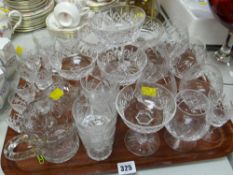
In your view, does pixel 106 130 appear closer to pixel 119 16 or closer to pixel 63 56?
pixel 63 56

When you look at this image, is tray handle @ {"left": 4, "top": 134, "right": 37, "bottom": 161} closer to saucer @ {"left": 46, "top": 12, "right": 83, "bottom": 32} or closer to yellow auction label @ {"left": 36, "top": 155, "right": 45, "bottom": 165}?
yellow auction label @ {"left": 36, "top": 155, "right": 45, "bottom": 165}

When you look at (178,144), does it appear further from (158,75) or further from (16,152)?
(16,152)

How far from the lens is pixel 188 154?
551 mm

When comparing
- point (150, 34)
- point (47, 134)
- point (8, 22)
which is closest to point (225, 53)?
point (150, 34)

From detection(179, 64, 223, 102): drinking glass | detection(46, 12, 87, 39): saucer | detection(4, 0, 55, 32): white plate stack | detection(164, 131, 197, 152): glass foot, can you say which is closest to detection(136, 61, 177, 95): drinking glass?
detection(179, 64, 223, 102): drinking glass

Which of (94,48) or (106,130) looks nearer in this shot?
(106,130)

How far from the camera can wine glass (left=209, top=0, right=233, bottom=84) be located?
0.62 meters

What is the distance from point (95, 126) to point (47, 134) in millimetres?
121

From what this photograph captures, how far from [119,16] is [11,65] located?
0.35 metres

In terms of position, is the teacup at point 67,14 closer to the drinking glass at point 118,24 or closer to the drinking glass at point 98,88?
the drinking glass at point 118,24

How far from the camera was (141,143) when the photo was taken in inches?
22.9

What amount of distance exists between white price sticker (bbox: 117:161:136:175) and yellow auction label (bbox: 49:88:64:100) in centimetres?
22

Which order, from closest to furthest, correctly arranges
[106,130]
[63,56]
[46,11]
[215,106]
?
1. [106,130]
2. [215,106]
3. [63,56]
4. [46,11]

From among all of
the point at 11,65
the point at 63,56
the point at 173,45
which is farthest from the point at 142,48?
the point at 11,65
